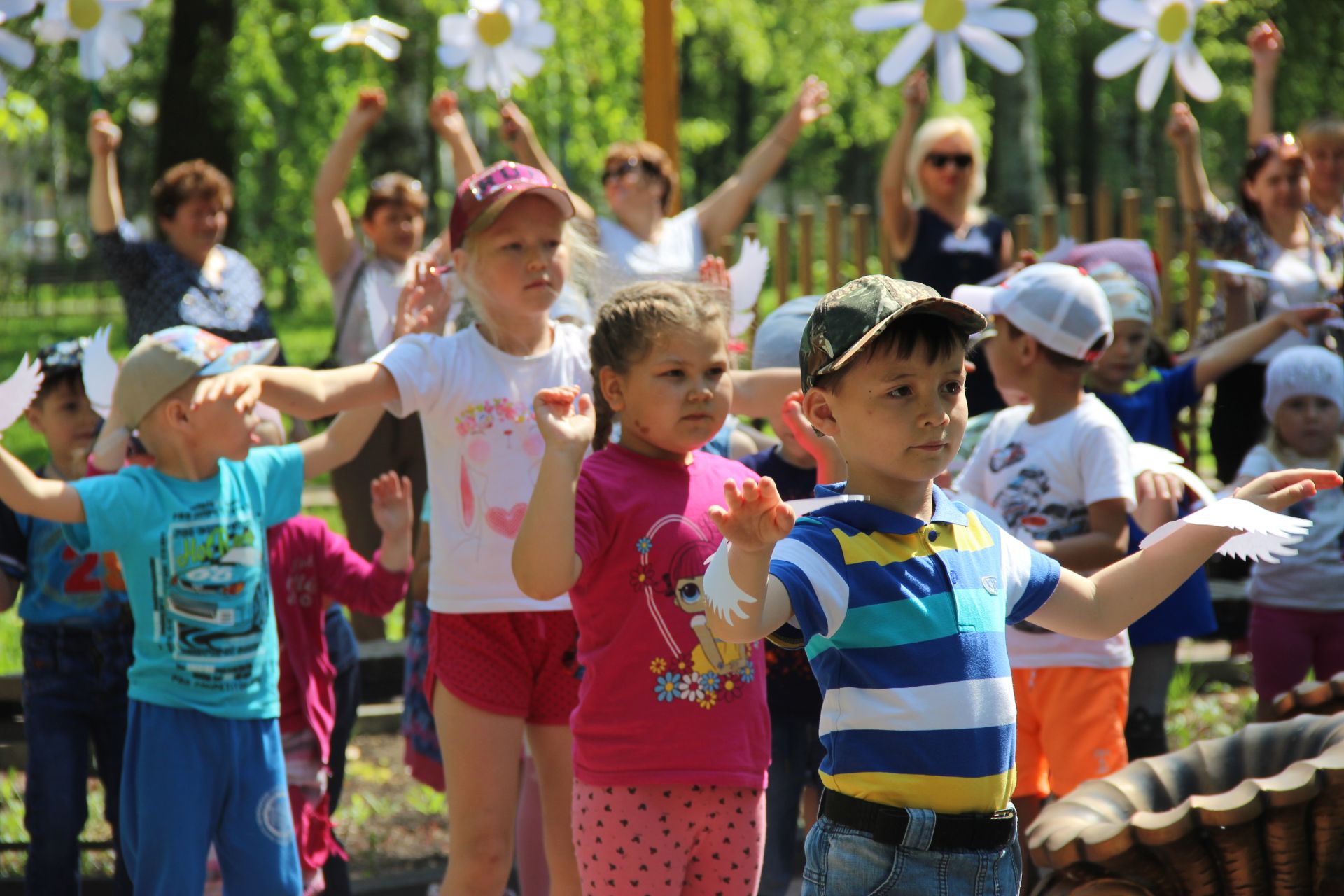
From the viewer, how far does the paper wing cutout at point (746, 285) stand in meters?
3.95

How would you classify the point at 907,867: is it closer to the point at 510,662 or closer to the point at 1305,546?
the point at 510,662

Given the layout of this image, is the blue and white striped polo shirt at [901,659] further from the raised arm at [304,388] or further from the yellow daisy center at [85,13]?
the yellow daisy center at [85,13]

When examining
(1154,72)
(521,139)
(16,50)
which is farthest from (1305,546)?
(16,50)

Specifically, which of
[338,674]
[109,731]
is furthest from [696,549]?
[109,731]

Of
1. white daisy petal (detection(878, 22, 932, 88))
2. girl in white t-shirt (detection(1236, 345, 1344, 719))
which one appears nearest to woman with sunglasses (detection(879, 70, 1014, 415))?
white daisy petal (detection(878, 22, 932, 88))

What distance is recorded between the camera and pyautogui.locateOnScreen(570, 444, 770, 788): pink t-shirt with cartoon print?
2.79 meters

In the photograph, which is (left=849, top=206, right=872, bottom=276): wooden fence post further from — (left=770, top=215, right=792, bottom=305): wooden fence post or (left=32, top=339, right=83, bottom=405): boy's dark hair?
(left=32, top=339, right=83, bottom=405): boy's dark hair

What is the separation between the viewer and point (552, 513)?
8.59 ft

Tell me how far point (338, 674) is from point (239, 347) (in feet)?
3.44

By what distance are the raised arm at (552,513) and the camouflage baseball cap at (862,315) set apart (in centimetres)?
56

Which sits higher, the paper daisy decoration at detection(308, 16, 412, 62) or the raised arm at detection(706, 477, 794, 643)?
the paper daisy decoration at detection(308, 16, 412, 62)

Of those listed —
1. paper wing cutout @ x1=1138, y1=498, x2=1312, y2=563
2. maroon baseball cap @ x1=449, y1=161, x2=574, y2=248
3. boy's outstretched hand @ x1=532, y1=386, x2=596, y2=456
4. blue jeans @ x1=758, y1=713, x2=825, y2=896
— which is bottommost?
blue jeans @ x1=758, y1=713, x2=825, y2=896

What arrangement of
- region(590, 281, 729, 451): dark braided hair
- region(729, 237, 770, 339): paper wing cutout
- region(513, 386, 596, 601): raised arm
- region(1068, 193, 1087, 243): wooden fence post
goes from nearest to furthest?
region(513, 386, 596, 601): raised arm, region(590, 281, 729, 451): dark braided hair, region(729, 237, 770, 339): paper wing cutout, region(1068, 193, 1087, 243): wooden fence post

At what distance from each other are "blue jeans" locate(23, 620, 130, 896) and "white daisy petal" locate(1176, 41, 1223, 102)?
4.63 m
